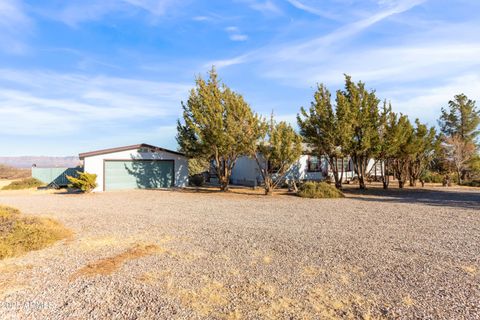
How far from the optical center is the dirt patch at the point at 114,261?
204 inches

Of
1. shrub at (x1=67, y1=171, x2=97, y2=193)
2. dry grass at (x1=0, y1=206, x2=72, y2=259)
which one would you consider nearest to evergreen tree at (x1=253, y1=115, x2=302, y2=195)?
shrub at (x1=67, y1=171, x2=97, y2=193)

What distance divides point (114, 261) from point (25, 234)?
3266 millimetres

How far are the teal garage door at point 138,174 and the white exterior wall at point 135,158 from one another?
1.09 ft

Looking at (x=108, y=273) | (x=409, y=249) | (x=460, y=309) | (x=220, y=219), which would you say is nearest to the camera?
(x=460, y=309)

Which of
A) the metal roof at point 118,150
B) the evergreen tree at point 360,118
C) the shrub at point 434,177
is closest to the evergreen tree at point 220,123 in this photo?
the metal roof at point 118,150

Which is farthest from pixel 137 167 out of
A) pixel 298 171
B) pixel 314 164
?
pixel 314 164

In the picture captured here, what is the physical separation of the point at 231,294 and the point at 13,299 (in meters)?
3.31

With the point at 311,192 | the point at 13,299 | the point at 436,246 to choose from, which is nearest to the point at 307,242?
the point at 436,246

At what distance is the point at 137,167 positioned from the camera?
72.1 ft

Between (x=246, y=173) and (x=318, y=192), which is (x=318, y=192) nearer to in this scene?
(x=318, y=192)

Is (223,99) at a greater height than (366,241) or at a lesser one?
greater

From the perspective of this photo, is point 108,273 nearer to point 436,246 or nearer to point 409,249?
point 409,249

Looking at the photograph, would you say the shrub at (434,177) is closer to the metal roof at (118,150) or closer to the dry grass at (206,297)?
the metal roof at (118,150)

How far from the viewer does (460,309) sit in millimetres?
3764
